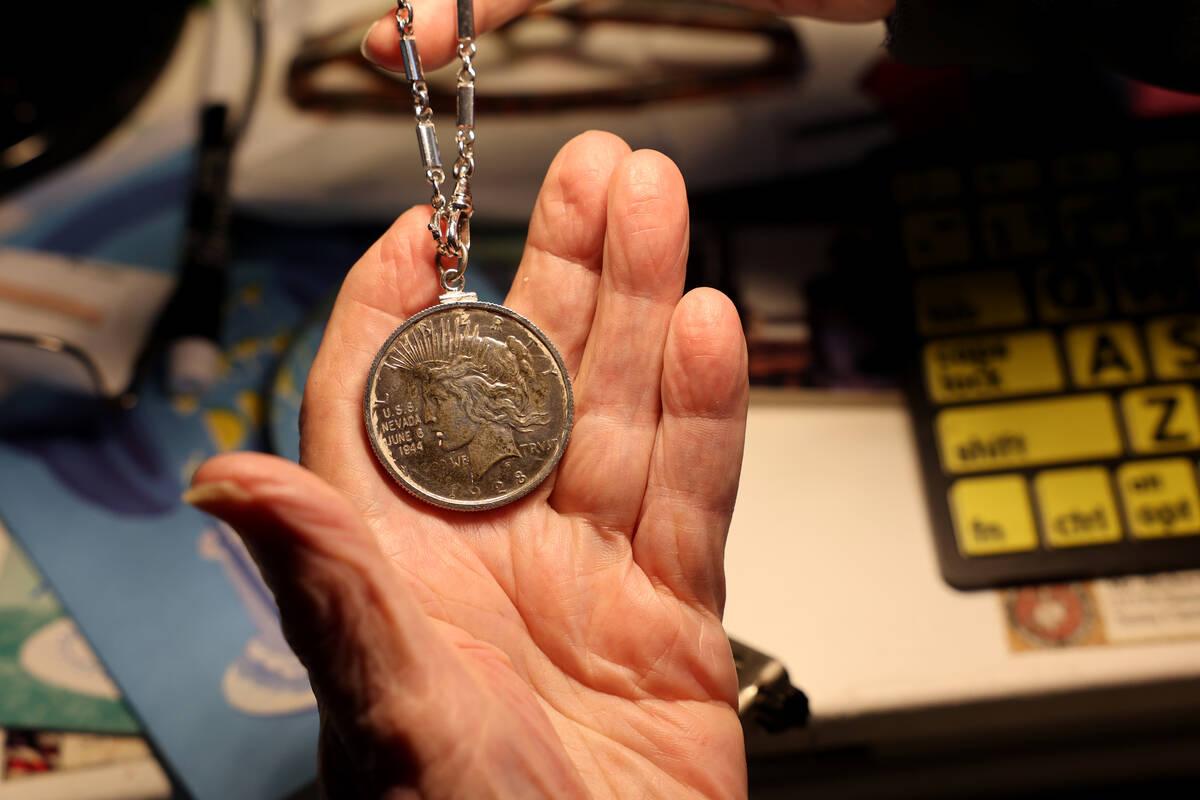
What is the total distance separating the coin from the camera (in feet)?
2.50

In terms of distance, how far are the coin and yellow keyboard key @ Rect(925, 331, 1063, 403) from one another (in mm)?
506

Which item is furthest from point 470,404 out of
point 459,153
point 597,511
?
point 459,153

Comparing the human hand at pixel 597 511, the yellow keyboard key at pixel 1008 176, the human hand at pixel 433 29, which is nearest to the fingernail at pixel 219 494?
the human hand at pixel 597 511

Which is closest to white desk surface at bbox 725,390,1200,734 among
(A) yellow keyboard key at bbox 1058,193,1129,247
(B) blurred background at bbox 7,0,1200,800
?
(B) blurred background at bbox 7,0,1200,800

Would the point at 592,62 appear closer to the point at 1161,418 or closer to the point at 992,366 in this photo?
the point at 992,366

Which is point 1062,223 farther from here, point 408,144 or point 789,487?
point 408,144

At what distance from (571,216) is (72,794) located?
730 mm

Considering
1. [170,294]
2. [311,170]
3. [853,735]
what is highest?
[311,170]

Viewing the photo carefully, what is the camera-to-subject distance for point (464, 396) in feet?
2.64

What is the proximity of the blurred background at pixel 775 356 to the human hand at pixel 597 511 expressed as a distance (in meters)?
0.12

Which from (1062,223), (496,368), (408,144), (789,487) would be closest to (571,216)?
(496,368)

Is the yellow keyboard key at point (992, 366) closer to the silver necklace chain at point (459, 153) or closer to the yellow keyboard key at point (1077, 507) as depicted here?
the yellow keyboard key at point (1077, 507)

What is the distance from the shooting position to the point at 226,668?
0.88m

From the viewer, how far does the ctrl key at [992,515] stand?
3.12ft
